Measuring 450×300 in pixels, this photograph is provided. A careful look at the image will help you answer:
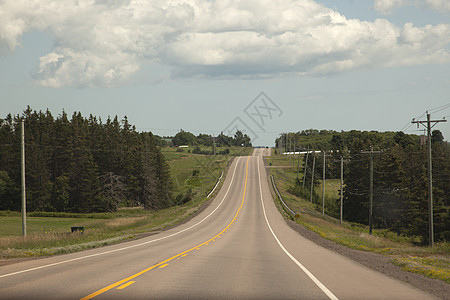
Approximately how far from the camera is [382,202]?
75.2 m

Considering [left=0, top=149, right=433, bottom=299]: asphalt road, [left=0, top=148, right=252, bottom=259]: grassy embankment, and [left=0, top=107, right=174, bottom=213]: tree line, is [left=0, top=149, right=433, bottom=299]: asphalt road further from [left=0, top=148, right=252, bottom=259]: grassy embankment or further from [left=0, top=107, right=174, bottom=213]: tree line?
[left=0, top=107, right=174, bottom=213]: tree line

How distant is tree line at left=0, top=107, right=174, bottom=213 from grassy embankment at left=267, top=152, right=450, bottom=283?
94.5 feet

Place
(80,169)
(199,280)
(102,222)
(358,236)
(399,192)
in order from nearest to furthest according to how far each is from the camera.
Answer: (199,280), (358,236), (102,222), (399,192), (80,169)

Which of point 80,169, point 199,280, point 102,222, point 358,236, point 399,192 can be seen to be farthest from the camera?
point 80,169

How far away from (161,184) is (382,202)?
46033 mm

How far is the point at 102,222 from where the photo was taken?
5944 cm

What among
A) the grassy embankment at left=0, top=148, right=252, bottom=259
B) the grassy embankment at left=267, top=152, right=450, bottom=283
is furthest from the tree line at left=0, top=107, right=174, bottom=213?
the grassy embankment at left=267, top=152, right=450, bottom=283

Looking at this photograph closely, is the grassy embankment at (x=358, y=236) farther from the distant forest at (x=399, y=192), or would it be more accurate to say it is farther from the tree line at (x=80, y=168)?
the tree line at (x=80, y=168)

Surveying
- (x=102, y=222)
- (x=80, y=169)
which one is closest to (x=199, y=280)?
(x=102, y=222)

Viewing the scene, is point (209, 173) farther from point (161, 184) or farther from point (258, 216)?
point (258, 216)

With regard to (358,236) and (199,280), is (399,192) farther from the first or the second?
(199,280)

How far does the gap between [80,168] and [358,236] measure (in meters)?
64.0

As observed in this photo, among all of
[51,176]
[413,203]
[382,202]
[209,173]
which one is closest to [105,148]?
[51,176]

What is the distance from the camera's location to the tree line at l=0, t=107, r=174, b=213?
86.8 metres
